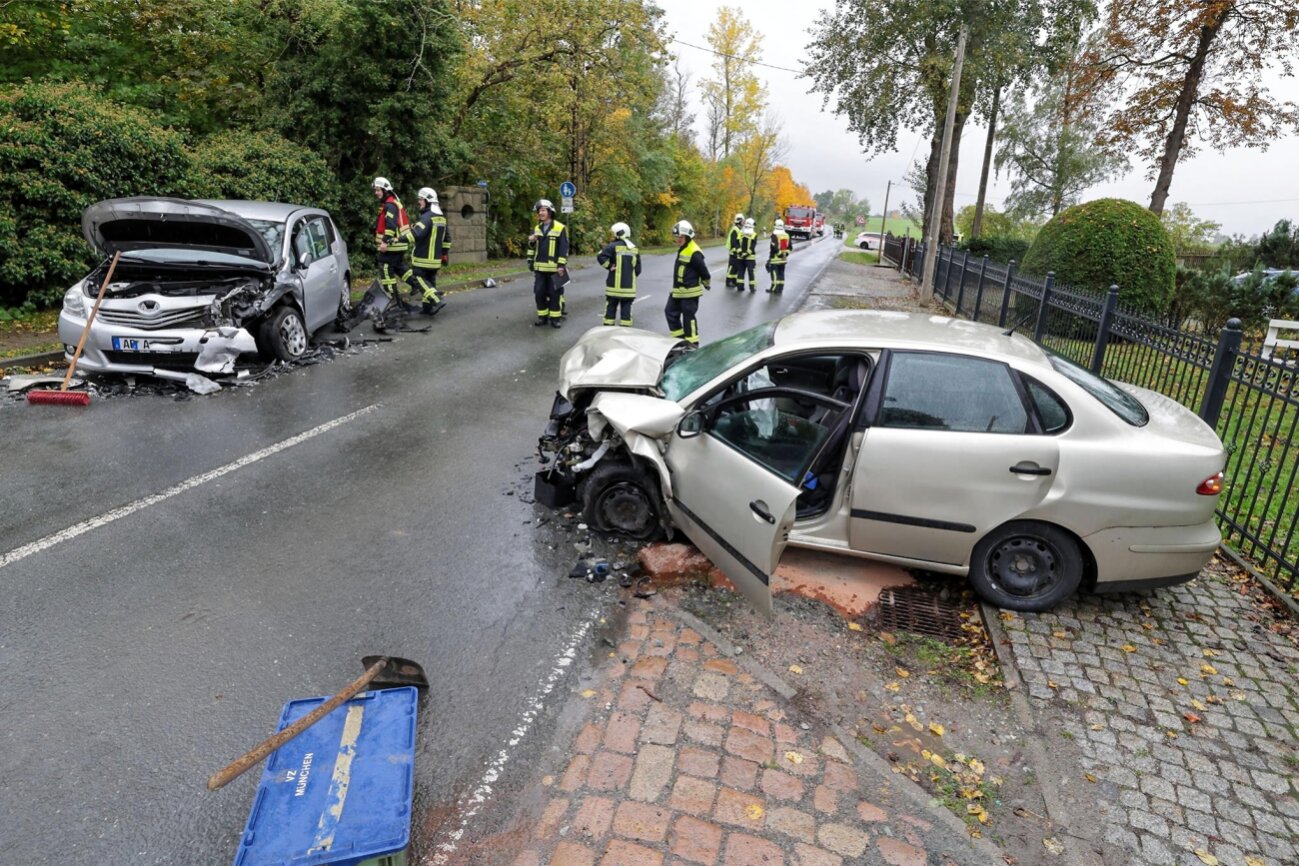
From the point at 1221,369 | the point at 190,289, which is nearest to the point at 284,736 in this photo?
the point at 1221,369

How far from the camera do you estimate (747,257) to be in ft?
58.9

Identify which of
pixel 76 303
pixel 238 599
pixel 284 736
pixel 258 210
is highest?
pixel 258 210

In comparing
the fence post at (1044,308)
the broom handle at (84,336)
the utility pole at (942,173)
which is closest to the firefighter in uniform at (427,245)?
the broom handle at (84,336)

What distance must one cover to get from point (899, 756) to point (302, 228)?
9.10 meters

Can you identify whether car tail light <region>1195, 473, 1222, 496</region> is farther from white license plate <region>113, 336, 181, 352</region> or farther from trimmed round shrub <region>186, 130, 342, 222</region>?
trimmed round shrub <region>186, 130, 342, 222</region>

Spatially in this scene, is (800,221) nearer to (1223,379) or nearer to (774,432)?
(1223,379)

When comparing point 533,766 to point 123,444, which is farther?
point 123,444

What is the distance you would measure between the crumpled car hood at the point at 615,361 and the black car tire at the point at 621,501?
1.83 feet

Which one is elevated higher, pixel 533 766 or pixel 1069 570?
pixel 1069 570

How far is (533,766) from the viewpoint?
118 inches

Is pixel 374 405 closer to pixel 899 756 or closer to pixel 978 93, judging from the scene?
pixel 899 756

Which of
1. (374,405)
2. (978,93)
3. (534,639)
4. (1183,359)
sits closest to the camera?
(534,639)

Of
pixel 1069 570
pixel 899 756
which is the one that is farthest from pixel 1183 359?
pixel 899 756

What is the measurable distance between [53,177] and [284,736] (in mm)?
10796
